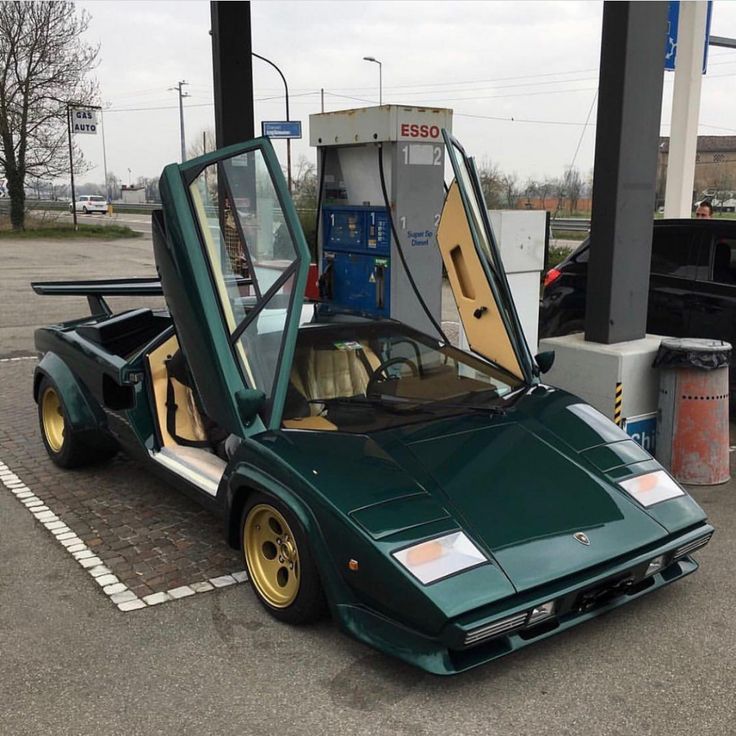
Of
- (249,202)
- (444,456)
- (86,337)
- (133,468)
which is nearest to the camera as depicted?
(444,456)

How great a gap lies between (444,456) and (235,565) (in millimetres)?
1326

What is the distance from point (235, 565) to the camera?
155 inches

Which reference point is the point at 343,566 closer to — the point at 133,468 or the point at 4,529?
the point at 4,529

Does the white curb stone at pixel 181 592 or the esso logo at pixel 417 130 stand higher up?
the esso logo at pixel 417 130

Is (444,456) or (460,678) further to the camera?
(444,456)

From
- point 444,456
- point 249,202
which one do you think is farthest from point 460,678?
point 249,202

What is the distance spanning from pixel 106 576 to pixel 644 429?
12.0ft

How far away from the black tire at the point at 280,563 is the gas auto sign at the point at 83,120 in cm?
3108

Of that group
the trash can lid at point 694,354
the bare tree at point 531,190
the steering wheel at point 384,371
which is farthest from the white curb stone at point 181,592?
the bare tree at point 531,190

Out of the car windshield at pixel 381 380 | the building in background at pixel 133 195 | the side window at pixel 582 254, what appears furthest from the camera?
the building in background at pixel 133 195

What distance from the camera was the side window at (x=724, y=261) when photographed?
259 inches

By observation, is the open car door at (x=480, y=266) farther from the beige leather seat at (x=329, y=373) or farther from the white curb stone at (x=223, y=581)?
the white curb stone at (x=223, y=581)

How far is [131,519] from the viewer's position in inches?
179

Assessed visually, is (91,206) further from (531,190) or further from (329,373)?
(329,373)
